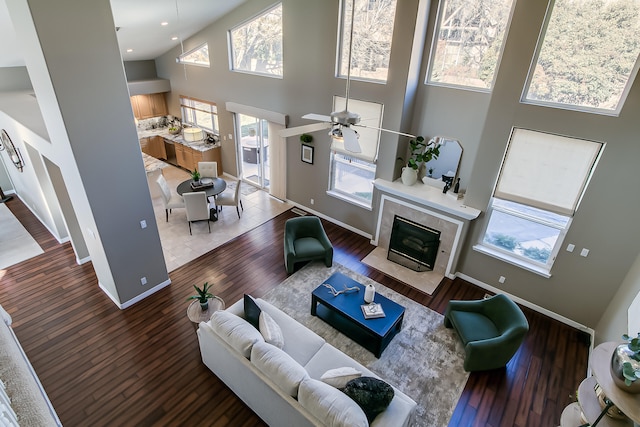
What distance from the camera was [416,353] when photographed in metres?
4.84

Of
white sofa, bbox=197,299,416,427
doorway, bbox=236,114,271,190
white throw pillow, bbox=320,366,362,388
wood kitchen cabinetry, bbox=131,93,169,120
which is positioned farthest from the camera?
wood kitchen cabinetry, bbox=131,93,169,120

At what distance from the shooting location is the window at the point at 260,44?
24.1 feet

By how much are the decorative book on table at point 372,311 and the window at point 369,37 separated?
3935 mm

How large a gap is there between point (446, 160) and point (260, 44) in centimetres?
487

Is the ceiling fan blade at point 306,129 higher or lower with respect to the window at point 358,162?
higher

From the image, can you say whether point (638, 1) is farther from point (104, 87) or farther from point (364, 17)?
point (104, 87)

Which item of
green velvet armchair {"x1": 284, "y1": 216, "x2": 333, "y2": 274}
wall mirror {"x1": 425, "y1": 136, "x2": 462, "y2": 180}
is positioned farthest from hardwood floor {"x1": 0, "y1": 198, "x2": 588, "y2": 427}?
wall mirror {"x1": 425, "y1": 136, "x2": 462, "y2": 180}

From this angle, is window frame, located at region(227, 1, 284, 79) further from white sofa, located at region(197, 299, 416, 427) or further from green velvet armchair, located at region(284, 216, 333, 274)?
white sofa, located at region(197, 299, 416, 427)

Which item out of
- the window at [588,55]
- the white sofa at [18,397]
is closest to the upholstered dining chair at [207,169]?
the window at [588,55]

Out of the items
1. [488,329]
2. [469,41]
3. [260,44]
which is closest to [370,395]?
[488,329]

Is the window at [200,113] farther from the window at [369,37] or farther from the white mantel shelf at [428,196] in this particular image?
the white mantel shelf at [428,196]

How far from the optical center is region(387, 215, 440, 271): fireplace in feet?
20.7

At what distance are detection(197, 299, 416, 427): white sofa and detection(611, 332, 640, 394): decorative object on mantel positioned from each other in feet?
5.98

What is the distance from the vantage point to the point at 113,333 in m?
4.94
